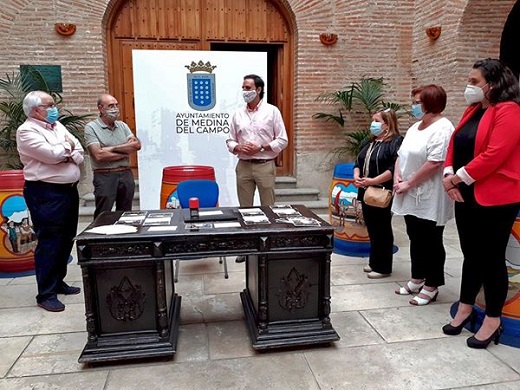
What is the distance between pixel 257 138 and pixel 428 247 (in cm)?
175

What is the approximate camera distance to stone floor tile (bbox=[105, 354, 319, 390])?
215cm

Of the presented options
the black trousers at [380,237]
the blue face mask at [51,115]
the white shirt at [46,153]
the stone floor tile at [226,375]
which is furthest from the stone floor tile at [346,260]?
the blue face mask at [51,115]

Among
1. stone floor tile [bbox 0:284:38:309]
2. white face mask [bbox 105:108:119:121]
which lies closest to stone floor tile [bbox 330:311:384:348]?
stone floor tile [bbox 0:284:38:309]

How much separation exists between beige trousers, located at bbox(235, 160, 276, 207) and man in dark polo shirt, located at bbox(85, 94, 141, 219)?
1.00 meters

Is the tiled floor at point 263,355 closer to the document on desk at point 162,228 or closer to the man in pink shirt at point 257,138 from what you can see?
the document on desk at point 162,228

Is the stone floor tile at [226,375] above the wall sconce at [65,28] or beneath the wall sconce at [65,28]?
beneath

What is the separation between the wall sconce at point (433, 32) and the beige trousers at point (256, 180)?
3.69 metres

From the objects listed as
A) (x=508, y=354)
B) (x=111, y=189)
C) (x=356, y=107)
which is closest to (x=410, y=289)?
(x=508, y=354)

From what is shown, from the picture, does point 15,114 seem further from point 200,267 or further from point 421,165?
point 421,165

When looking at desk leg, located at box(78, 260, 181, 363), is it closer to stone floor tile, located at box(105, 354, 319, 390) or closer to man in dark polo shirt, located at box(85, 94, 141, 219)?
stone floor tile, located at box(105, 354, 319, 390)

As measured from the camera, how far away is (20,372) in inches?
89.7

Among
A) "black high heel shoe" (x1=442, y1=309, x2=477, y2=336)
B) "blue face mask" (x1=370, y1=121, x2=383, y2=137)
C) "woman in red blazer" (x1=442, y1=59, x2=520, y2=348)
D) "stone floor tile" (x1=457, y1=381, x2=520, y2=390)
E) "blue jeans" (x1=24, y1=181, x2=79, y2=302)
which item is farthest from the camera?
"blue face mask" (x1=370, y1=121, x2=383, y2=137)

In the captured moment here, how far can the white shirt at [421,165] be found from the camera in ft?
9.37

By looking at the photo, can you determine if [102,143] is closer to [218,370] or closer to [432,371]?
[218,370]
